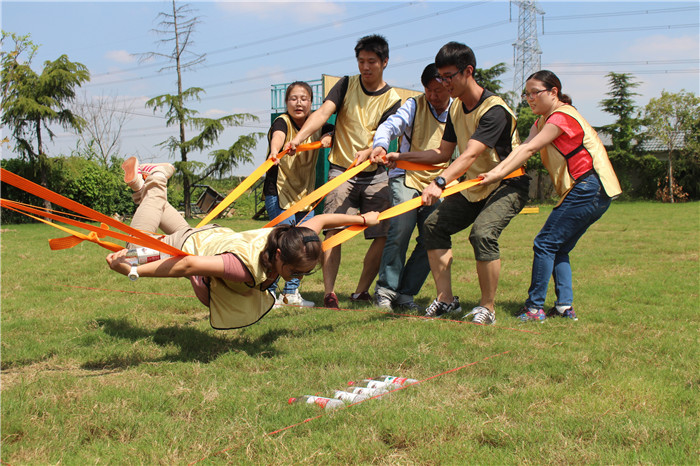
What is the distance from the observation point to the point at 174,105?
87.7 ft

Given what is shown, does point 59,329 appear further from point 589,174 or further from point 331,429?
point 589,174

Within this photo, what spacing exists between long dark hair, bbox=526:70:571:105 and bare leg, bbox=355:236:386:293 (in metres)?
2.17

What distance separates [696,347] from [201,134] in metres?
24.8

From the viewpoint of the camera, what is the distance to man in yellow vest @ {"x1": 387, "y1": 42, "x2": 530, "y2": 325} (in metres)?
4.95

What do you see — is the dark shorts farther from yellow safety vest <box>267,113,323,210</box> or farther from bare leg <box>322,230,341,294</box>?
yellow safety vest <box>267,113,323,210</box>

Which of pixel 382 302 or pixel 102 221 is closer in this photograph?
pixel 102 221

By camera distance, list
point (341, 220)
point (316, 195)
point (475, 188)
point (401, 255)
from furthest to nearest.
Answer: point (401, 255) → point (475, 188) → point (316, 195) → point (341, 220)

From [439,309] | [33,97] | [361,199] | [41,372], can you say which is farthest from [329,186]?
[33,97]

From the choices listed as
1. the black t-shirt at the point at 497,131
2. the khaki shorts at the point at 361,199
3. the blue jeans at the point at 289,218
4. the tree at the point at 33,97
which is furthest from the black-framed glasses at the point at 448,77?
the tree at the point at 33,97

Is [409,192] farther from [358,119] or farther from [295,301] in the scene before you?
[295,301]

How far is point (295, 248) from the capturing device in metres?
3.77

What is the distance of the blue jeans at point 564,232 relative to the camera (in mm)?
5160

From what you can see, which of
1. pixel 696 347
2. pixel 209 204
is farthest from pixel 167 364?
pixel 209 204

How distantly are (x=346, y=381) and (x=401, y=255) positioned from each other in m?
2.37
